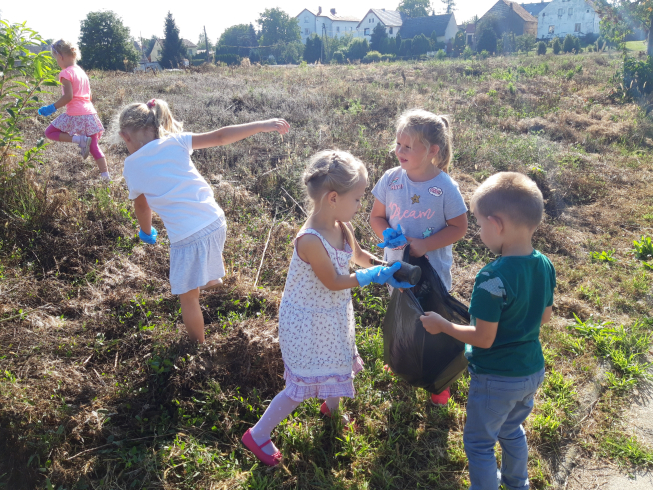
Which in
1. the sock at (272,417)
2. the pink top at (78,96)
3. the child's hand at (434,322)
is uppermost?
the pink top at (78,96)

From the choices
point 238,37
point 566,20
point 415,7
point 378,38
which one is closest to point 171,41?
point 378,38

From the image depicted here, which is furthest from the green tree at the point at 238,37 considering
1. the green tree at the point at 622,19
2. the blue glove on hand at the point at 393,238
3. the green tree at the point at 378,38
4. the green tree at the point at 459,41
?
the blue glove on hand at the point at 393,238

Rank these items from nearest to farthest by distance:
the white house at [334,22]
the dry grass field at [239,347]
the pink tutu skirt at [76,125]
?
the dry grass field at [239,347] → the pink tutu skirt at [76,125] → the white house at [334,22]

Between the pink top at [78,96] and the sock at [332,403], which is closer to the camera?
the sock at [332,403]

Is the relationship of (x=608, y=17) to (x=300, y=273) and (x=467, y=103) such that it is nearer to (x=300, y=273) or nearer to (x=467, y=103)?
(x=467, y=103)

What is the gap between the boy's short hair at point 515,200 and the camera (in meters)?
1.67

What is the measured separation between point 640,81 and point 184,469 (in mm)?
14843

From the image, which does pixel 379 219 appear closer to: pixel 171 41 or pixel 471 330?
pixel 471 330

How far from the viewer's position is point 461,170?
642 centimetres

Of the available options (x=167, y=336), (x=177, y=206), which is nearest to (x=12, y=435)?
(x=167, y=336)

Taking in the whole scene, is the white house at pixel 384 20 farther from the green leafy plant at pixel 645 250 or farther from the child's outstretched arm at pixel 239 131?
the child's outstretched arm at pixel 239 131

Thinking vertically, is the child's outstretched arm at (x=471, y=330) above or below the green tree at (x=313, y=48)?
below

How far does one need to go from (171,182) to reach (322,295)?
1226 mm

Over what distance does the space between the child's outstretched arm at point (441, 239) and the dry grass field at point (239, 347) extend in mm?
967
